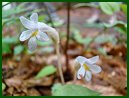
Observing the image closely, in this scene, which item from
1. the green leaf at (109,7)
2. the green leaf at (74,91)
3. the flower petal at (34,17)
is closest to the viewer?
the flower petal at (34,17)

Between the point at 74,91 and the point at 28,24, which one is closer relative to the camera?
the point at 28,24

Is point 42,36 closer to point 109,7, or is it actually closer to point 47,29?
point 47,29

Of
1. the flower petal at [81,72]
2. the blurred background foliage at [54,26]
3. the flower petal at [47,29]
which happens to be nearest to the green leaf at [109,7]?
the blurred background foliage at [54,26]

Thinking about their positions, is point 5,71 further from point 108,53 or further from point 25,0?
point 108,53

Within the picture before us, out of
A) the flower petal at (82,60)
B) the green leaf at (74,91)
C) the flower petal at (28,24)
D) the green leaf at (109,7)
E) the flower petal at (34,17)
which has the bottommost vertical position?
the green leaf at (74,91)

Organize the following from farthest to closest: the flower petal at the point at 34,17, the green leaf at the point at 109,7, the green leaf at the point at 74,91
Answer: the green leaf at the point at 109,7
the green leaf at the point at 74,91
the flower petal at the point at 34,17


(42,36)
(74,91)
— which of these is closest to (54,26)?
(74,91)

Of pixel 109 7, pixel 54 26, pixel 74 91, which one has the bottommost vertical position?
pixel 74 91

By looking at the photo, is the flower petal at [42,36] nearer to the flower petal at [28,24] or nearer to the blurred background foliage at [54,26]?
the flower petal at [28,24]

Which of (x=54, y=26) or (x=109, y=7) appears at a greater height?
(x=109, y=7)

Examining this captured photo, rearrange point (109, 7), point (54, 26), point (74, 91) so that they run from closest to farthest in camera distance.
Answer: point (74, 91)
point (109, 7)
point (54, 26)

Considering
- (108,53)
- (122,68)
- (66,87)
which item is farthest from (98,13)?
(66,87)
